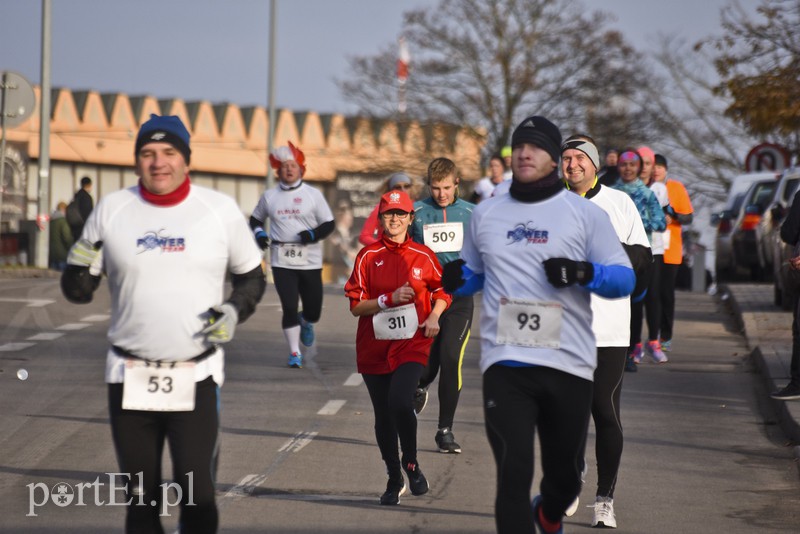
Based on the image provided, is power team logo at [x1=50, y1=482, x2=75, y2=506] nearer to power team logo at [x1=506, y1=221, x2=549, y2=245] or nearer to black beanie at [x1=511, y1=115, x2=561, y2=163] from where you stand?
power team logo at [x1=506, y1=221, x2=549, y2=245]

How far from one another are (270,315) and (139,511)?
Answer: 1485cm

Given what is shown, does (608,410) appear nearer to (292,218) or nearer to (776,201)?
(292,218)

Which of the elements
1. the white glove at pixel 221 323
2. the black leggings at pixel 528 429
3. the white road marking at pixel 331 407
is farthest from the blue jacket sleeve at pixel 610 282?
the white road marking at pixel 331 407

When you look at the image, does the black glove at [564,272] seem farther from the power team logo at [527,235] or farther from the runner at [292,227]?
the runner at [292,227]

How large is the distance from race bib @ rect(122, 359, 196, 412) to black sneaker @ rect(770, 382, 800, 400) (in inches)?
295

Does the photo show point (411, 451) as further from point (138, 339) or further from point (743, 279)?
point (743, 279)

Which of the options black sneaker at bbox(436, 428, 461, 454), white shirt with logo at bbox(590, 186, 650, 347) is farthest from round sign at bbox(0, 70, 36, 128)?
white shirt with logo at bbox(590, 186, 650, 347)

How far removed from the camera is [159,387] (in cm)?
565

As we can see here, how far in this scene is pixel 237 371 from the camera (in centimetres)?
1452

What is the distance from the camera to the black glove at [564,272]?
6.10 meters

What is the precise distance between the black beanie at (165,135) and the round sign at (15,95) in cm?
1975

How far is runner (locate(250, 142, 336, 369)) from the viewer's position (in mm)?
14648

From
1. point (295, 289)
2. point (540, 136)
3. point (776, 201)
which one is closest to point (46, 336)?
point (295, 289)

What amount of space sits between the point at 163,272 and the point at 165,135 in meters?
0.51
